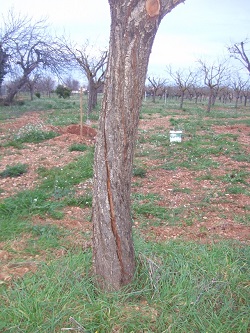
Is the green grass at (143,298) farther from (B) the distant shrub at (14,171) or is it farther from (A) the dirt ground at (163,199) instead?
(B) the distant shrub at (14,171)

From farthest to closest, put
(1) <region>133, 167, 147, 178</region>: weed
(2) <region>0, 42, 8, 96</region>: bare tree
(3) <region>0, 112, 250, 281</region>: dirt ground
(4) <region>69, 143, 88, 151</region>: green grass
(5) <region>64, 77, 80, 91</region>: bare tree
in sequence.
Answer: (5) <region>64, 77, 80, 91</region>: bare tree
(2) <region>0, 42, 8, 96</region>: bare tree
(4) <region>69, 143, 88, 151</region>: green grass
(1) <region>133, 167, 147, 178</region>: weed
(3) <region>0, 112, 250, 281</region>: dirt ground

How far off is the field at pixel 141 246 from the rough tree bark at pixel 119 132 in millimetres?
215

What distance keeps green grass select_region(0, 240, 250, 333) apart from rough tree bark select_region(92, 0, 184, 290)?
0.18m

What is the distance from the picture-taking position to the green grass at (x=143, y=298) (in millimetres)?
2105

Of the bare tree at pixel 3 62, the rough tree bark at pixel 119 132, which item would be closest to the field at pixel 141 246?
the rough tree bark at pixel 119 132

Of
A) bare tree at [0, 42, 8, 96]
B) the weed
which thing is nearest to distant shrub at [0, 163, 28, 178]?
the weed

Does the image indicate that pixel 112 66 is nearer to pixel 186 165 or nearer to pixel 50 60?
pixel 186 165

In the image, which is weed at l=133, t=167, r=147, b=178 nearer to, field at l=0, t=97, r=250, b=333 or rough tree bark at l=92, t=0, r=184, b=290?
field at l=0, t=97, r=250, b=333

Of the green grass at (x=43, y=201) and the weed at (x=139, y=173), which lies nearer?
the green grass at (x=43, y=201)

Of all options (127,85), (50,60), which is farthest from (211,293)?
(50,60)

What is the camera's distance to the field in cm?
216

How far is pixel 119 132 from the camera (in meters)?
2.32

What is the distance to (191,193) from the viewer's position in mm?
5426

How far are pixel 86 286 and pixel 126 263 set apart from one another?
0.32m
